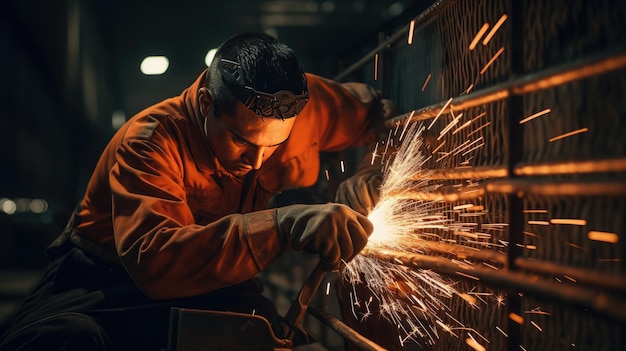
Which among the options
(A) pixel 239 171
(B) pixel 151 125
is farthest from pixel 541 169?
(B) pixel 151 125

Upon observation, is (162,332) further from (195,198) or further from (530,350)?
(530,350)

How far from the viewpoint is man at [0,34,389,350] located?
2209mm

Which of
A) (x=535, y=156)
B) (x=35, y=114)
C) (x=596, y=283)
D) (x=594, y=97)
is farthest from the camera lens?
(x=35, y=114)

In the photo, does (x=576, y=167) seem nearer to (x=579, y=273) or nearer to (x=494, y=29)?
(x=579, y=273)

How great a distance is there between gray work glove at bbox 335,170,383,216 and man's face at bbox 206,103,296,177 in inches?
13.5

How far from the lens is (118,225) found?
2379mm

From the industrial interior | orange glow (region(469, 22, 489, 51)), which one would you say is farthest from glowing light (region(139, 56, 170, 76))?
orange glow (region(469, 22, 489, 51))

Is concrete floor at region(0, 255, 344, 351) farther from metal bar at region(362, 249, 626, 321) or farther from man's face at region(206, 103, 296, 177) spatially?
metal bar at region(362, 249, 626, 321)

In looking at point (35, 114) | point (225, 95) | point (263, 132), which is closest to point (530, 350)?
point (263, 132)

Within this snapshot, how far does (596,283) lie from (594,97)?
0.45m

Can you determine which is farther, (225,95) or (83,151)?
(83,151)

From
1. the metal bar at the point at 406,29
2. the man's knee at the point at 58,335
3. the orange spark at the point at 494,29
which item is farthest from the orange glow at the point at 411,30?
the man's knee at the point at 58,335

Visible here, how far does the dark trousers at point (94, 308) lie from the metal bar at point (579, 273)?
1.25m

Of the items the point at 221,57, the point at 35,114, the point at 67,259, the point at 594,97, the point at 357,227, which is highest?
the point at 35,114
